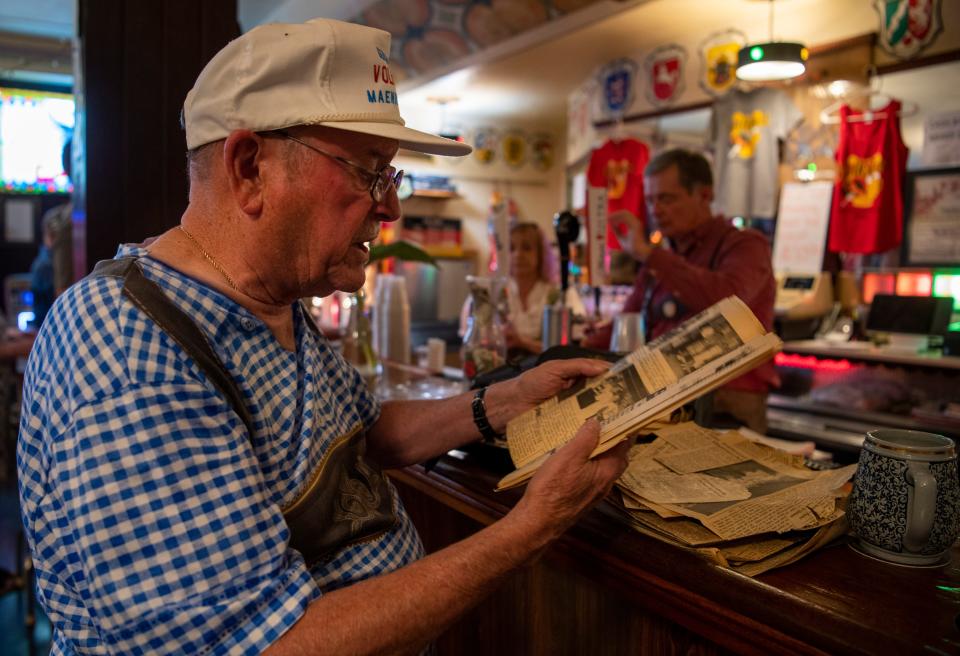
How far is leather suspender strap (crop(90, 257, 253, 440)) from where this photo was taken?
86cm

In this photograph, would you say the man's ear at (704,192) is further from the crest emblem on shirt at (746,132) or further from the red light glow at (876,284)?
the crest emblem on shirt at (746,132)

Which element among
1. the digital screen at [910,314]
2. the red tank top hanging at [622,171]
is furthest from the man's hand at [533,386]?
the red tank top hanging at [622,171]

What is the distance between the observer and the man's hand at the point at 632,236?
2.81 meters

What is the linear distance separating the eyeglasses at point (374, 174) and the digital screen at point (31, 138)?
344 inches

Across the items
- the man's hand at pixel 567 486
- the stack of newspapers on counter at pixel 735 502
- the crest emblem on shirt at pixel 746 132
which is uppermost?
the crest emblem on shirt at pixel 746 132

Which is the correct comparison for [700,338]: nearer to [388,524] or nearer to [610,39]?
[388,524]

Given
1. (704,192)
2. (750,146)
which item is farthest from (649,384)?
(750,146)

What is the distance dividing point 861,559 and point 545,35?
216 inches

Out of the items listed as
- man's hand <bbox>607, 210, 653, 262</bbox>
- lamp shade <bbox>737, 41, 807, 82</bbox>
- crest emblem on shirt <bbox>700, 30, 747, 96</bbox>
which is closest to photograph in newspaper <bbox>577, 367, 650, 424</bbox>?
man's hand <bbox>607, 210, 653, 262</bbox>

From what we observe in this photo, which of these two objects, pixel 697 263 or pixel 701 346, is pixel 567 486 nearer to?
pixel 701 346

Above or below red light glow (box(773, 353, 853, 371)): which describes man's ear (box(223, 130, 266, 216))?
above

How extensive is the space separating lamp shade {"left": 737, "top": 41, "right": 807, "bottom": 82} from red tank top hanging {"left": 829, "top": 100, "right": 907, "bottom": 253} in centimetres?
101

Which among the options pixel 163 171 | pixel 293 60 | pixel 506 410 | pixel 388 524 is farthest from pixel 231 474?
pixel 163 171

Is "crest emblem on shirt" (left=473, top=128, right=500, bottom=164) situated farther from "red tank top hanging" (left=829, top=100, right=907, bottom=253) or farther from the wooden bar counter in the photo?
the wooden bar counter
